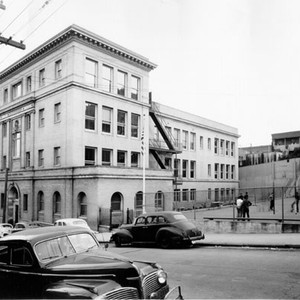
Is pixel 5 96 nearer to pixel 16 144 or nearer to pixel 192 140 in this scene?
pixel 16 144

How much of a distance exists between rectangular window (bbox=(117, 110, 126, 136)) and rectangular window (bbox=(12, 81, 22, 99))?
11.9m

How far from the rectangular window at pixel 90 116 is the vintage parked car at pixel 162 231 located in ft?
48.2

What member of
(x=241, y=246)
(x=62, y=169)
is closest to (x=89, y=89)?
(x=62, y=169)

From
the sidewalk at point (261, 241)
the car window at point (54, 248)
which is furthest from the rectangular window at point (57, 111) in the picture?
the car window at point (54, 248)

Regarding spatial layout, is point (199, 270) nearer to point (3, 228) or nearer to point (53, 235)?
point (53, 235)

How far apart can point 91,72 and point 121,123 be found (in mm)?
5416

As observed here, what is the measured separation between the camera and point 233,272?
32.7 feet

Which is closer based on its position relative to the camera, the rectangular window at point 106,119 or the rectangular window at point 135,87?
the rectangular window at point 106,119

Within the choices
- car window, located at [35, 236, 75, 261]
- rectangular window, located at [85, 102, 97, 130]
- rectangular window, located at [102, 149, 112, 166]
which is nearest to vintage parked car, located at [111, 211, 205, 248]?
car window, located at [35, 236, 75, 261]

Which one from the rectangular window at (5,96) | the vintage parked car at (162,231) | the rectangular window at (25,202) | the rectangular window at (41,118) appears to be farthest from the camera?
the rectangular window at (5,96)

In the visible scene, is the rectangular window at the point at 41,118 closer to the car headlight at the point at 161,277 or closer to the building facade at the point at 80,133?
the building facade at the point at 80,133

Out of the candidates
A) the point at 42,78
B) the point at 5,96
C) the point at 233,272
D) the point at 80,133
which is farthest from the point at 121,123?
the point at 233,272

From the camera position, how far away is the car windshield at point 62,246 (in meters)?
6.41

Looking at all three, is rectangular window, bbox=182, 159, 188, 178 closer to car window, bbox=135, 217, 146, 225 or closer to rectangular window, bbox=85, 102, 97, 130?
rectangular window, bbox=85, 102, 97, 130
